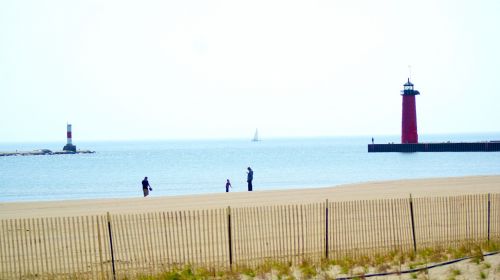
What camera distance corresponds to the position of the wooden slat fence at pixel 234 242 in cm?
1616

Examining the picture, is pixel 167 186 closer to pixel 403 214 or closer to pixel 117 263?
pixel 403 214

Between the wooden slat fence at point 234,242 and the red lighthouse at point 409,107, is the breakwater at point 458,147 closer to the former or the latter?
the red lighthouse at point 409,107

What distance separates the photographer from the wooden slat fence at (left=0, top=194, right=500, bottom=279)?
636 inches

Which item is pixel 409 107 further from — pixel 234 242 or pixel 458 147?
pixel 234 242

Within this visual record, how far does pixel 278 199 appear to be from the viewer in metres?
33.8

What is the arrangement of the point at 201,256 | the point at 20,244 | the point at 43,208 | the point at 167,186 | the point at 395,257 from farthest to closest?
the point at 167,186 → the point at 43,208 → the point at 20,244 → the point at 201,256 → the point at 395,257

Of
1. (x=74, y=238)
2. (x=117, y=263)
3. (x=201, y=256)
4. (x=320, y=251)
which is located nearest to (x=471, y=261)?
(x=320, y=251)

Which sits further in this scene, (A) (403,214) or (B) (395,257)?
(A) (403,214)

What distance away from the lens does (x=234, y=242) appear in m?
18.9

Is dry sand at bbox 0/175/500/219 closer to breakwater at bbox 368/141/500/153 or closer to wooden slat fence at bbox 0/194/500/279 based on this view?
wooden slat fence at bbox 0/194/500/279

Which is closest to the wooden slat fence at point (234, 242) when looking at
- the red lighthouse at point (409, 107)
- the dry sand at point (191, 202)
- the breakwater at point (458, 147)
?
the dry sand at point (191, 202)

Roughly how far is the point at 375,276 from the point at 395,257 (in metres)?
2.06

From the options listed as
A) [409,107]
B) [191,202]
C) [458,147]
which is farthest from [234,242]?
[458,147]

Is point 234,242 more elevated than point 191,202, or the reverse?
point 234,242
